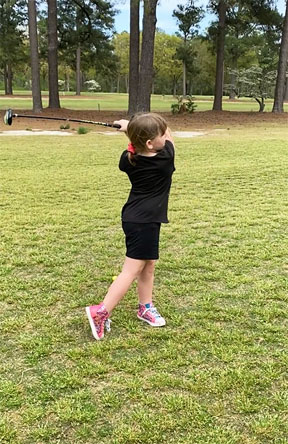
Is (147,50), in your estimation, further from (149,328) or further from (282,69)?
(149,328)

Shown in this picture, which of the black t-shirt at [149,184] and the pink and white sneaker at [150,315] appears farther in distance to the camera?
the pink and white sneaker at [150,315]

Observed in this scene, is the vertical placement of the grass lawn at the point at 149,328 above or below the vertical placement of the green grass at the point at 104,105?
below

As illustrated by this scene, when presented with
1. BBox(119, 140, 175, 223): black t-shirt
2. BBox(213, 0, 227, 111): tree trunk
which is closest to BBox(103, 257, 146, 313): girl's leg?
BBox(119, 140, 175, 223): black t-shirt

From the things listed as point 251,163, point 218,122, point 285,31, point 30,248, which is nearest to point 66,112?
point 218,122

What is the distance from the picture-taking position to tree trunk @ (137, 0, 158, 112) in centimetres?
1341

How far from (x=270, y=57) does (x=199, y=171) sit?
25.1m

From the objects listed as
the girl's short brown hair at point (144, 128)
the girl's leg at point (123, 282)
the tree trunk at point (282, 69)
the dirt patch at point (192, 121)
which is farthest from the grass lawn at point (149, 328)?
the tree trunk at point (282, 69)

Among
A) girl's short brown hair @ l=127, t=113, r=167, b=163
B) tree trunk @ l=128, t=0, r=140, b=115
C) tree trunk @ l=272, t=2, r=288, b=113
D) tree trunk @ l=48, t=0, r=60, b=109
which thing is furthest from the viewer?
tree trunk @ l=272, t=2, r=288, b=113

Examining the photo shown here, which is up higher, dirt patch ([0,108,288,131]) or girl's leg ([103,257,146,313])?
dirt patch ([0,108,288,131])

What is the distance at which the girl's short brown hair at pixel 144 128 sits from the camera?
90.0 inches

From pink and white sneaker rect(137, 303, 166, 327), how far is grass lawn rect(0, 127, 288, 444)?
0.05 m

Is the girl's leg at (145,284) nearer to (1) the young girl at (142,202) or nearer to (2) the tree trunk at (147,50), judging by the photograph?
(1) the young girl at (142,202)

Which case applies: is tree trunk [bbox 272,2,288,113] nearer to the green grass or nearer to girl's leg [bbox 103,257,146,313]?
the green grass

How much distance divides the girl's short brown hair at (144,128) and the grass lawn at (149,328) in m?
1.02
